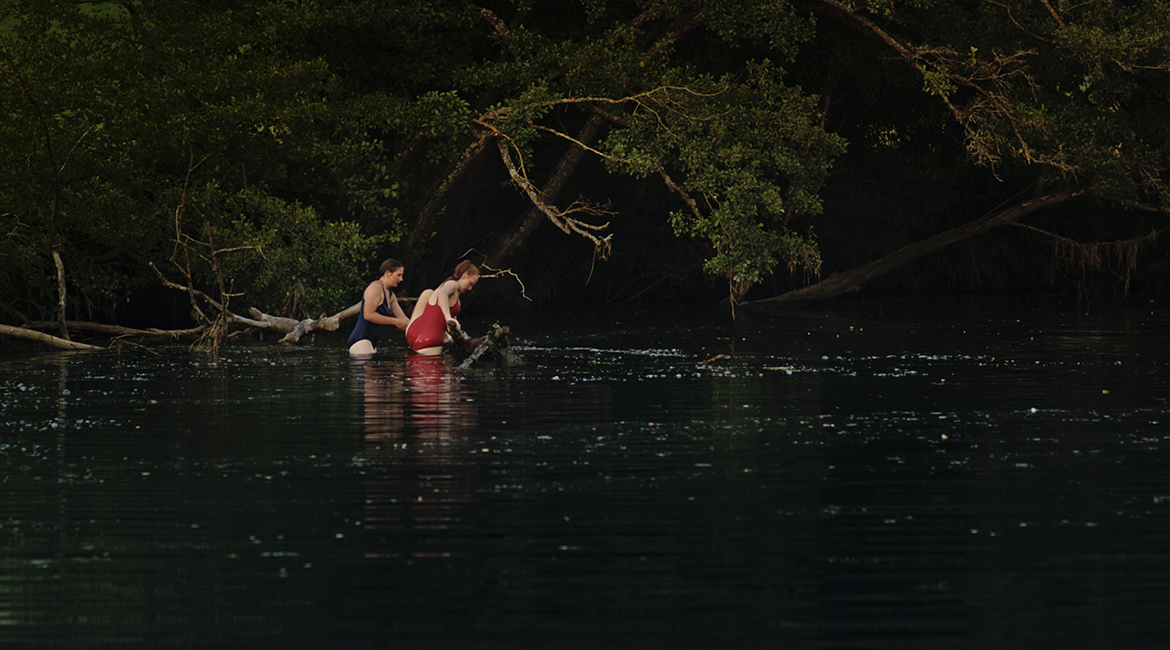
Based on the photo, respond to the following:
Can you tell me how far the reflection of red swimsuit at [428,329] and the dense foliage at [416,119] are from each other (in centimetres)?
328

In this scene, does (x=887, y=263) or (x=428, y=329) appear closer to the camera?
(x=428, y=329)

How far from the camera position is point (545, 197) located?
30516 mm

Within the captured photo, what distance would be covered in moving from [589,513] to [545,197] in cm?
2156

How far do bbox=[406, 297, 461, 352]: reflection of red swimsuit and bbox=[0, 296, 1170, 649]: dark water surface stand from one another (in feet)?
12.6

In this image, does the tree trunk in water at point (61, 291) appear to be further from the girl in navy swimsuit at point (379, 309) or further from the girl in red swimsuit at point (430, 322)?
the girl in red swimsuit at point (430, 322)

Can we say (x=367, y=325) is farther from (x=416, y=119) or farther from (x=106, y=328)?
(x=106, y=328)

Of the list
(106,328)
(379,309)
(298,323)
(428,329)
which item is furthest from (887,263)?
(106,328)

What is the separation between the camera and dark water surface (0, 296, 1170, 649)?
22.4ft

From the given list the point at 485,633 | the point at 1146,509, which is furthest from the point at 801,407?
the point at 485,633

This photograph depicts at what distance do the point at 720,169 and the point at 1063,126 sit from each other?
6476 mm

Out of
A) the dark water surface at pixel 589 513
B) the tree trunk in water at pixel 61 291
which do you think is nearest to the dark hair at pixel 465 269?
the dark water surface at pixel 589 513

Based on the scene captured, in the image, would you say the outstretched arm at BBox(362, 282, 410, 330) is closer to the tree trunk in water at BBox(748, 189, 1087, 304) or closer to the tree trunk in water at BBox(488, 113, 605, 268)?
the tree trunk in water at BBox(488, 113, 605, 268)

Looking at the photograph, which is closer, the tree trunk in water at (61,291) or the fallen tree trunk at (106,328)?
the tree trunk in water at (61,291)

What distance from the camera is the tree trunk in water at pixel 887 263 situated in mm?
36594
